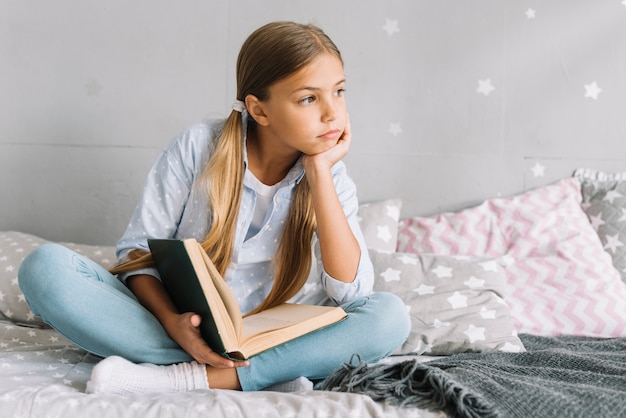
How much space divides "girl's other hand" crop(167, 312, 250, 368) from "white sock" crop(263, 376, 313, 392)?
12 cm

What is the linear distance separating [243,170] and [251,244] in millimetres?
151

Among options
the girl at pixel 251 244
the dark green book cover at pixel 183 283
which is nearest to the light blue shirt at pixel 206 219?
the girl at pixel 251 244

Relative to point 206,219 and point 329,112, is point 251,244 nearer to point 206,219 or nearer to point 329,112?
point 206,219

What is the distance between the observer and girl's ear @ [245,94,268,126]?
4.74 ft

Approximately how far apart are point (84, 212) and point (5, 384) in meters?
1.03

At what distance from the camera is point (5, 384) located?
1151 millimetres

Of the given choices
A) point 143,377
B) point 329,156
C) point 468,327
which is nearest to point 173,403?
point 143,377

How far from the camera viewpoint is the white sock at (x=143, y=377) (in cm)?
113

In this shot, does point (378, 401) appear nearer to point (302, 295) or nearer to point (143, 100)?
point (302, 295)

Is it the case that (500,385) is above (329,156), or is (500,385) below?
below

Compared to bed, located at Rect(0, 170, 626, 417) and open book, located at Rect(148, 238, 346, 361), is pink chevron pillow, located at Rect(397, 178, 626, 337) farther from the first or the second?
open book, located at Rect(148, 238, 346, 361)

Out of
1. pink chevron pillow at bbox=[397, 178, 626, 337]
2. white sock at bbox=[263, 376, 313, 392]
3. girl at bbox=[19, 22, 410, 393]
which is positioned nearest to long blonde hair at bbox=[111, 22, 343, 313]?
girl at bbox=[19, 22, 410, 393]

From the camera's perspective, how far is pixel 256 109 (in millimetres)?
1456

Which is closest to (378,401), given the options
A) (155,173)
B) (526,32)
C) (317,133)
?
(317,133)
